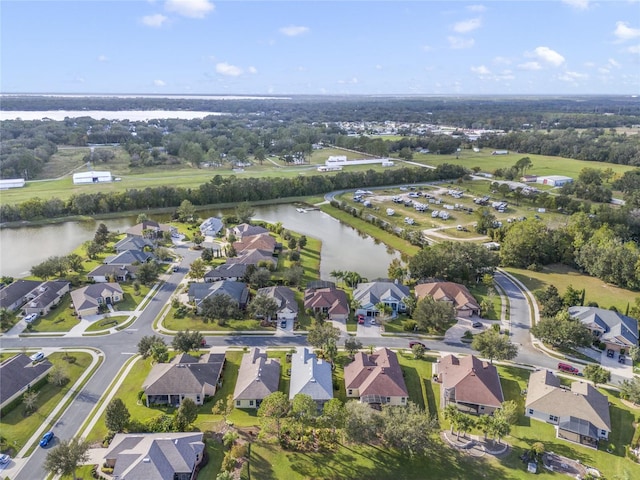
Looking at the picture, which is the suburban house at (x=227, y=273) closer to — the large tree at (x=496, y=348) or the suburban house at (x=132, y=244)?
the suburban house at (x=132, y=244)

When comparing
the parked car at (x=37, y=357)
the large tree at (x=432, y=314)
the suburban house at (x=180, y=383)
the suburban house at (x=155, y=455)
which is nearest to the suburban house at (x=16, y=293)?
the parked car at (x=37, y=357)

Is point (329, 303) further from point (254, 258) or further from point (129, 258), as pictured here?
point (129, 258)

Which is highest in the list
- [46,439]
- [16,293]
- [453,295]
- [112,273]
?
[453,295]

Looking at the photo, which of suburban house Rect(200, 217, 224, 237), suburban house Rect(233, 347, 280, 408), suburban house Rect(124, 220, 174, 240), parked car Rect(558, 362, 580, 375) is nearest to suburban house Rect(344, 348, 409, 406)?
suburban house Rect(233, 347, 280, 408)

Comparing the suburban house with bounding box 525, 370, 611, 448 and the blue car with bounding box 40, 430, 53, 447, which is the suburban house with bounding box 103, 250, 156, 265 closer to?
the blue car with bounding box 40, 430, 53, 447

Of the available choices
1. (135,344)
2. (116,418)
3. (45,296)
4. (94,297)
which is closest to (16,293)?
(45,296)
